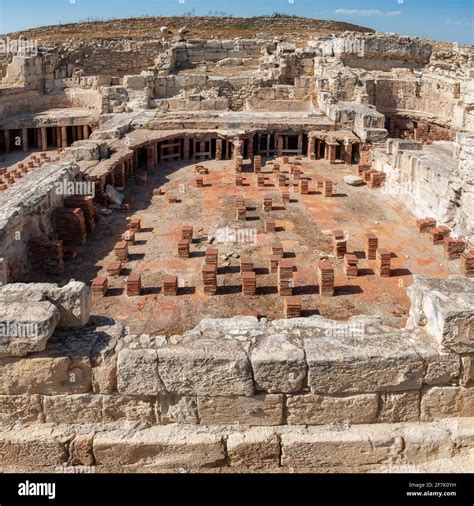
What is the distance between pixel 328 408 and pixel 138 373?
1.66 metres

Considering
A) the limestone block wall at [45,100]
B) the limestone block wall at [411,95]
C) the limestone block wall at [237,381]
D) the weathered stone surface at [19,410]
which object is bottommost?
the weathered stone surface at [19,410]

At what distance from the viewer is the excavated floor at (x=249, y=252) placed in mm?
8812

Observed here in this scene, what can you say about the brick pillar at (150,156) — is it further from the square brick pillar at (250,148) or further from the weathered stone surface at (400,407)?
the weathered stone surface at (400,407)

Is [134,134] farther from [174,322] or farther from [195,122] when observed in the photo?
[174,322]

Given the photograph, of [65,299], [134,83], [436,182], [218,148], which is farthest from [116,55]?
[65,299]

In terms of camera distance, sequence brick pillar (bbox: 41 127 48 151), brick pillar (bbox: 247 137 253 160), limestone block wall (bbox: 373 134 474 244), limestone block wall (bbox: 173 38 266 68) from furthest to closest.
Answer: limestone block wall (bbox: 173 38 266 68)
brick pillar (bbox: 41 127 48 151)
brick pillar (bbox: 247 137 253 160)
limestone block wall (bbox: 373 134 474 244)

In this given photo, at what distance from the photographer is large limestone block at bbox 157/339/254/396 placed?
465cm

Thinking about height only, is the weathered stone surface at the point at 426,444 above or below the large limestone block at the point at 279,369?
below

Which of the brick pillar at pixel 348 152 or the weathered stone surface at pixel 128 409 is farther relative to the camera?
the brick pillar at pixel 348 152

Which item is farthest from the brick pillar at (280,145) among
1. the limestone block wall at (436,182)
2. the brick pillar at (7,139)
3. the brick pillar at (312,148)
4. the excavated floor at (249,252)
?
the brick pillar at (7,139)

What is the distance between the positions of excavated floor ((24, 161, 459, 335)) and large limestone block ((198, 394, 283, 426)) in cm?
338

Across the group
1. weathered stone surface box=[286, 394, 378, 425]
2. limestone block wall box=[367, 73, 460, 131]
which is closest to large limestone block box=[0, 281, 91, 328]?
weathered stone surface box=[286, 394, 378, 425]

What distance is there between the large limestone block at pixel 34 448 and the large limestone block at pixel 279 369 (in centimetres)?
173

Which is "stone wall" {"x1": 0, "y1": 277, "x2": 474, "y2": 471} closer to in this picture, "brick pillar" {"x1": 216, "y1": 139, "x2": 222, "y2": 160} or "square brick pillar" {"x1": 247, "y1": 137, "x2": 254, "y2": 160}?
"brick pillar" {"x1": 216, "y1": 139, "x2": 222, "y2": 160}
